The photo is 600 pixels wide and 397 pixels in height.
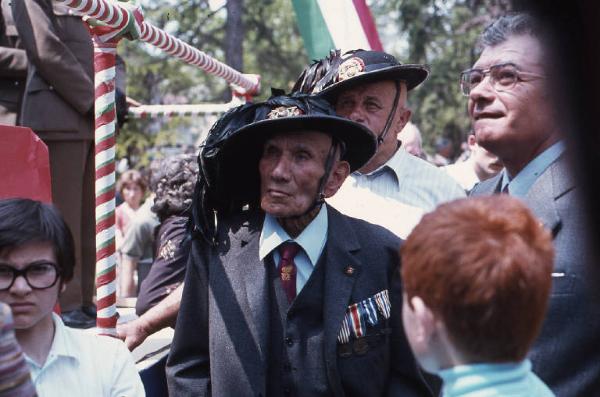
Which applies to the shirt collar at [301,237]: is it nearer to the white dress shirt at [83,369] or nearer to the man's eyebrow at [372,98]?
the white dress shirt at [83,369]

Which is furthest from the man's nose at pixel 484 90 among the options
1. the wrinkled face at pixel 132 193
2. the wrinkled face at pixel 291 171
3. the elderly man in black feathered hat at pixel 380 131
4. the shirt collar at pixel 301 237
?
the wrinkled face at pixel 132 193

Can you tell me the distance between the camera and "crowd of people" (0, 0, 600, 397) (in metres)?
1.39

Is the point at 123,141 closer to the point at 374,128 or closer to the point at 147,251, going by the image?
the point at 147,251

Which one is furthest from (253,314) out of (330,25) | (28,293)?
(330,25)

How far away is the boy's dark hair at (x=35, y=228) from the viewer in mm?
1956

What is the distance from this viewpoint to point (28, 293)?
193 cm

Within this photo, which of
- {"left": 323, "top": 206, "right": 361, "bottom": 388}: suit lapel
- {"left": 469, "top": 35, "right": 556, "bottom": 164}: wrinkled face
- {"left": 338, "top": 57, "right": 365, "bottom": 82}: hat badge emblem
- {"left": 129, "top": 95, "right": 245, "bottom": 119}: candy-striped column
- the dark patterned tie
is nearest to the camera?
{"left": 469, "top": 35, "right": 556, "bottom": 164}: wrinkled face

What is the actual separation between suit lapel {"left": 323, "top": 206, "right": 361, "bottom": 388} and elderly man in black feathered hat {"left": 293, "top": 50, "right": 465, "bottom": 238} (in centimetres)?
71

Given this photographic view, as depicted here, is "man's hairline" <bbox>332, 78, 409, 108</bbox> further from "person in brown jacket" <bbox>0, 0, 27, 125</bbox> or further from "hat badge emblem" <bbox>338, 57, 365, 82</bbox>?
"person in brown jacket" <bbox>0, 0, 27, 125</bbox>

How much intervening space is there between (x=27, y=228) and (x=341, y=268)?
0.90m

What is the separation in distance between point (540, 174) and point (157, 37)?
1.99 metres

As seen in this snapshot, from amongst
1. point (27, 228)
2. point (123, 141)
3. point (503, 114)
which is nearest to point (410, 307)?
point (503, 114)

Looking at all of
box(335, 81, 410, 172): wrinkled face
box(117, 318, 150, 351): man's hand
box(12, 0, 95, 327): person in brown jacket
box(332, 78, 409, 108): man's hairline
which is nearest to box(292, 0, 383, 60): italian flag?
box(12, 0, 95, 327): person in brown jacket

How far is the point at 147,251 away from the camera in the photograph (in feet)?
28.1
